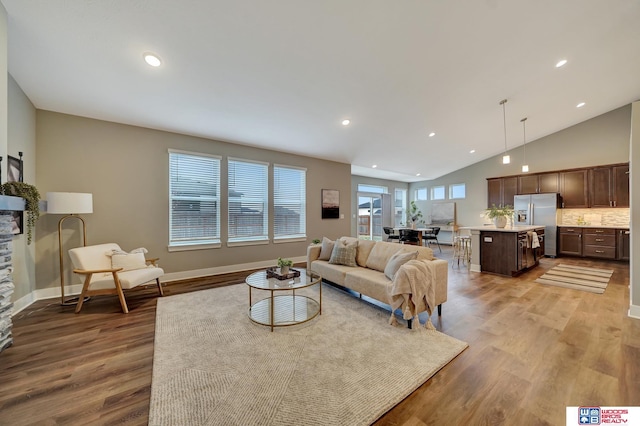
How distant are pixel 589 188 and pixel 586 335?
6.05 metres

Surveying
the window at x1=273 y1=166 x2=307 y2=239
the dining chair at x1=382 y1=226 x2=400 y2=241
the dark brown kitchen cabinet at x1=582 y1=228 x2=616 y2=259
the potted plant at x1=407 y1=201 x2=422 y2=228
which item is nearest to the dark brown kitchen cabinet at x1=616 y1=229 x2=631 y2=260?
the dark brown kitchen cabinet at x1=582 y1=228 x2=616 y2=259

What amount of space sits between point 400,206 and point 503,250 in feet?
19.9

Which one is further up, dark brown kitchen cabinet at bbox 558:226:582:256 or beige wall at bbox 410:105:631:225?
beige wall at bbox 410:105:631:225

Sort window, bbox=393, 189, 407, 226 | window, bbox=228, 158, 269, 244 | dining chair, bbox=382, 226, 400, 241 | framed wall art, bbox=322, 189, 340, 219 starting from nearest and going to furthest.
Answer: window, bbox=228, 158, 269, 244
framed wall art, bbox=322, 189, 340, 219
dining chair, bbox=382, 226, 400, 241
window, bbox=393, 189, 407, 226

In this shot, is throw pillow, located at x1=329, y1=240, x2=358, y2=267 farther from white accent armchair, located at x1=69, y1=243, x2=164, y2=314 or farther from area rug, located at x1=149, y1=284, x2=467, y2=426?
white accent armchair, located at x1=69, y1=243, x2=164, y2=314

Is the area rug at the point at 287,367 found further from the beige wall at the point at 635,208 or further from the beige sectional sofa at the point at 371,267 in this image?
the beige wall at the point at 635,208

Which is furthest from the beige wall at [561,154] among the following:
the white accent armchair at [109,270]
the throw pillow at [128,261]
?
the throw pillow at [128,261]

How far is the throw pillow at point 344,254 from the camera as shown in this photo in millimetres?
3754

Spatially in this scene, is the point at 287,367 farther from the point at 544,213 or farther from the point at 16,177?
the point at 544,213

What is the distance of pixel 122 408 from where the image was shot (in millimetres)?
1583

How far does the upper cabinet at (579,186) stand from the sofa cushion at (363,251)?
249 inches

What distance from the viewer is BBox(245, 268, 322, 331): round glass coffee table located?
8.79 feet

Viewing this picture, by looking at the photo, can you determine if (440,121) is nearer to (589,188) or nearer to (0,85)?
(589,188)

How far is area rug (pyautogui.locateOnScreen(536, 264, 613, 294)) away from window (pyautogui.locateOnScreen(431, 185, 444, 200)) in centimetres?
473
